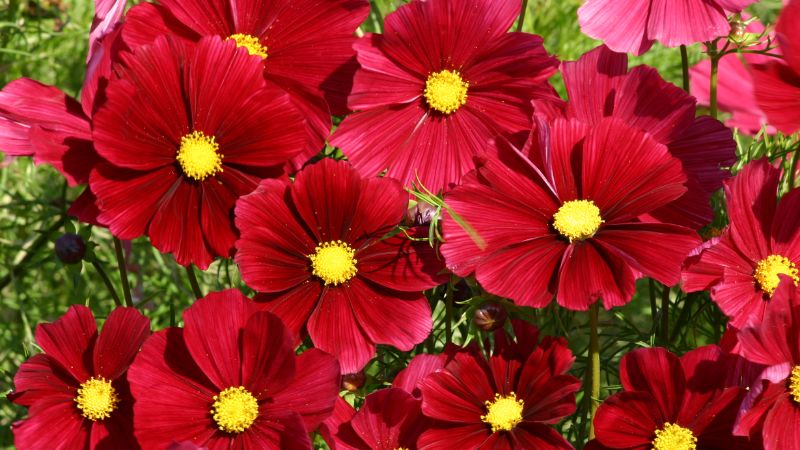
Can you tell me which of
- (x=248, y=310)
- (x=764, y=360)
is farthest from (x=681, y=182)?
(x=248, y=310)

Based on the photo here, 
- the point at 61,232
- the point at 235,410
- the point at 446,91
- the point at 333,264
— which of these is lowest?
the point at 235,410

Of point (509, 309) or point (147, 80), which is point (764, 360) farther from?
point (147, 80)

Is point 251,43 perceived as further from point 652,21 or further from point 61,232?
point 61,232

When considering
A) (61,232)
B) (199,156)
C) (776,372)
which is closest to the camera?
(776,372)

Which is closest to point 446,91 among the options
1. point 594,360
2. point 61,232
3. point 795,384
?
point 594,360

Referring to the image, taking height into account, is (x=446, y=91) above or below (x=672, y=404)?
above

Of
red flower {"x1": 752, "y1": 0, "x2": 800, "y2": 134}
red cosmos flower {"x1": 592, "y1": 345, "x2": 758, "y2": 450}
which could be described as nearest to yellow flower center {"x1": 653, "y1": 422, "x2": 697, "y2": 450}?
red cosmos flower {"x1": 592, "y1": 345, "x2": 758, "y2": 450}

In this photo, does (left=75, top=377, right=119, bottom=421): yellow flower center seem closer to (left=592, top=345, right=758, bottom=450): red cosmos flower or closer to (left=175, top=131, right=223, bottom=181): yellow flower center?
(left=175, top=131, right=223, bottom=181): yellow flower center
